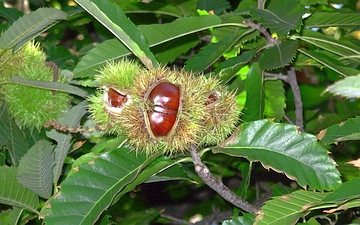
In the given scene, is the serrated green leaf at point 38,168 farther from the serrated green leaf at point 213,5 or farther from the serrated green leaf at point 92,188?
the serrated green leaf at point 213,5

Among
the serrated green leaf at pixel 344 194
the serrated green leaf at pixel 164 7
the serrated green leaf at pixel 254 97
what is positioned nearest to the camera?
the serrated green leaf at pixel 344 194

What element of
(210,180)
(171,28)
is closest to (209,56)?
(171,28)

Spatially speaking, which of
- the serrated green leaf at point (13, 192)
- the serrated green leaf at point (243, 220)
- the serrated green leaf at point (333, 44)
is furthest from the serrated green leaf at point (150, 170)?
the serrated green leaf at point (333, 44)

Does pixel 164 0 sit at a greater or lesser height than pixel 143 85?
greater

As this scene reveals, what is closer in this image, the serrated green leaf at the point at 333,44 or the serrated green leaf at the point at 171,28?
the serrated green leaf at the point at 171,28

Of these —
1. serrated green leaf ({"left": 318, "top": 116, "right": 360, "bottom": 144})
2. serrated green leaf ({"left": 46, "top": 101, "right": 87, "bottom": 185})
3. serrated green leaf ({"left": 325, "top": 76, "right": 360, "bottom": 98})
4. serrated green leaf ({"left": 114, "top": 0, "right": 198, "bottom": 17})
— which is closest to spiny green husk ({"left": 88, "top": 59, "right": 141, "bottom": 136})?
serrated green leaf ({"left": 46, "top": 101, "right": 87, "bottom": 185})

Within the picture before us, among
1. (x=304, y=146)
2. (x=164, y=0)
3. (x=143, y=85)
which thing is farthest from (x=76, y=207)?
(x=164, y=0)

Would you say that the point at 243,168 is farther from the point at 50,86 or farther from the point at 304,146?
the point at 50,86
